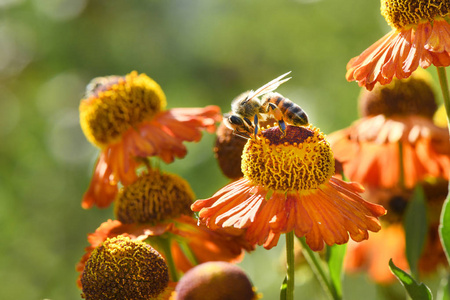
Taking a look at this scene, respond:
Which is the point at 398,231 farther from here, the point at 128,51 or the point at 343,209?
the point at 128,51

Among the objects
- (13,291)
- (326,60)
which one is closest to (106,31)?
(326,60)

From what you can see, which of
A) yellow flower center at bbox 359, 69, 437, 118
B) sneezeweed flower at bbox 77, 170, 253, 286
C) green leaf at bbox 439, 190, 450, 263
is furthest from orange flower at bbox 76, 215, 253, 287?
yellow flower center at bbox 359, 69, 437, 118

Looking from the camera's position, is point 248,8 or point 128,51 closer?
point 128,51

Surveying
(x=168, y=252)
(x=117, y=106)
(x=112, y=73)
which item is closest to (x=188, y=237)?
(x=168, y=252)

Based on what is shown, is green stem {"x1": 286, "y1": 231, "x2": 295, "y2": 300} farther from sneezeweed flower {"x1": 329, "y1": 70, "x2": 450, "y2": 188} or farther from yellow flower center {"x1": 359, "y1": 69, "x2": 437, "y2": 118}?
yellow flower center {"x1": 359, "y1": 69, "x2": 437, "y2": 118}

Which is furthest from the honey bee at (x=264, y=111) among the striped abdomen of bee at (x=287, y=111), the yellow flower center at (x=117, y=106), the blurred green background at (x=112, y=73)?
the blurred green background at (x=112, y=73)

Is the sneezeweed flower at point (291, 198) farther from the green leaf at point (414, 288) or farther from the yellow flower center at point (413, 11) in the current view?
the yellow flower center at point (413, 11)

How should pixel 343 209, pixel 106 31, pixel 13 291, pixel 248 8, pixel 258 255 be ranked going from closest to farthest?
pixel 343 209, pixel 13 291, pixel 258 255, pixel 106 31, pixel 248 8
